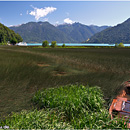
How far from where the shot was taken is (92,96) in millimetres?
9438

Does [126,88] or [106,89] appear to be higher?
[126,88]

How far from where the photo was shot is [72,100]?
28.7 ft

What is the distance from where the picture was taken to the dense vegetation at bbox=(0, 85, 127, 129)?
575cm

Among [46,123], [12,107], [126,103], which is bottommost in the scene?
[12,107]

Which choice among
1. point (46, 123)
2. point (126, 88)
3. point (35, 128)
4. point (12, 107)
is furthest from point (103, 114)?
point (12, 107)

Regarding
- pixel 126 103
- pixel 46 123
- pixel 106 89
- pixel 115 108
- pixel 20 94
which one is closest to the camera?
pixel 46 123

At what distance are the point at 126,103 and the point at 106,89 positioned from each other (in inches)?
257

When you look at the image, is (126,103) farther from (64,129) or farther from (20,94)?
(20,94)

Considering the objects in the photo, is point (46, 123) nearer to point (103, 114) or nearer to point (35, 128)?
point (35, 128)

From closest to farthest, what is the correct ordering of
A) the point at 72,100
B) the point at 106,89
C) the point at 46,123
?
the point at 46,123
the point at 72,100
the point at 106,89

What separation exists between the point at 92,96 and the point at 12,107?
5.37 meters

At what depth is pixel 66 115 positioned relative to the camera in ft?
26.0

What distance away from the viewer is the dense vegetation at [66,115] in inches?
226

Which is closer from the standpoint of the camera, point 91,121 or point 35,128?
point 35,128
